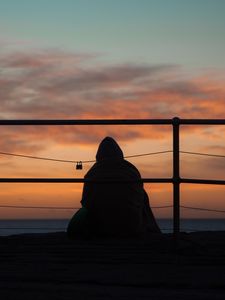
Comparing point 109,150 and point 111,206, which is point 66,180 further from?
point 109,150

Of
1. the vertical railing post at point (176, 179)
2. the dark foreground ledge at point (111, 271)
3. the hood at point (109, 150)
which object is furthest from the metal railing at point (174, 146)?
the hood at point (109, 150)

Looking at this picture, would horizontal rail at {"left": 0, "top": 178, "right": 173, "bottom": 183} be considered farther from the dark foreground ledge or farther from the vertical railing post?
the dark foreground ledge

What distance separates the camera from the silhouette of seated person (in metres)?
6.85

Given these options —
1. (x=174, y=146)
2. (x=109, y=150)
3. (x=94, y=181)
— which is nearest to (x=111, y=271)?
(x=94, y=181)

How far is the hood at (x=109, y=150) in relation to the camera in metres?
7.75

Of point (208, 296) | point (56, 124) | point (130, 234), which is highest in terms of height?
point (56, 124)

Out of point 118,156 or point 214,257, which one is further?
point 118,156

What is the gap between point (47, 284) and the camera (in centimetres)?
346

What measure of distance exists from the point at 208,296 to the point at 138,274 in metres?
0.75

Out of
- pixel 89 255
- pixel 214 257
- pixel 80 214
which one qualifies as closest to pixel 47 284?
pixel 89 255

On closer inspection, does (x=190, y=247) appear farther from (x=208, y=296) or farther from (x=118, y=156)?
(x=118, y=156)

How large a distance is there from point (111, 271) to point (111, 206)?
10.1ft

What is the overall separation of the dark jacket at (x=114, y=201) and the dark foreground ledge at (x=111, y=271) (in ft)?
4.12

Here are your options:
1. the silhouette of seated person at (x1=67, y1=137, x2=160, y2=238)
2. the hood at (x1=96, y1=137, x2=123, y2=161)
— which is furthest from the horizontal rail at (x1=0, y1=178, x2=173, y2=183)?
the hood at (x1=96, y1=137, x2=123, y2=161)
